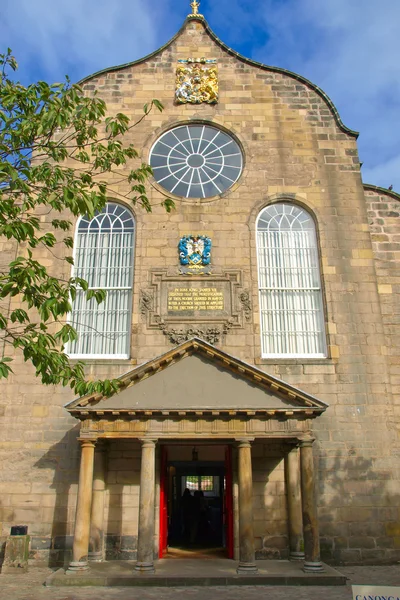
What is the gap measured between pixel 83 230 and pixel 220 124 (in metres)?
5.54

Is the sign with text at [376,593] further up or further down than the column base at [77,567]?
further up

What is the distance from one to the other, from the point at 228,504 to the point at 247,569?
250 centimetres

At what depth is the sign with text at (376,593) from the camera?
494 cm

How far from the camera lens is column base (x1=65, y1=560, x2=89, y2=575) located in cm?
1091

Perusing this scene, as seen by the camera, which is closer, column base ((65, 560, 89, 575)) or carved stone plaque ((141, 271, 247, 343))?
column base ((65, 560, 89, 575))

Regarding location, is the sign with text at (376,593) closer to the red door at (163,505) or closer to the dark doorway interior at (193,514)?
the red door at (163,505)

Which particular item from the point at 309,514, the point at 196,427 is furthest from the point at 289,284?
the point at 309,514

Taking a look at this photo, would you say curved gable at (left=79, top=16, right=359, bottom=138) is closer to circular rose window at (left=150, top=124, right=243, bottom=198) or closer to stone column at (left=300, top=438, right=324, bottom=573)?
circular rose window at (left=150, top=124, right=243, bottom=198)

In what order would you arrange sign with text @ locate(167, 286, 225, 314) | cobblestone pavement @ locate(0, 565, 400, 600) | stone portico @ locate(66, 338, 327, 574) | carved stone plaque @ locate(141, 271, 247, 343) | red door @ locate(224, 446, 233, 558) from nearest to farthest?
cobblestone pavement @ locate(0, 565, 400, 600) < stone portico @ locate(66, 338, 327, 574) < red door @ locate(224, 446, 233, 558) < carved stone plaque @ locate(141, 271, 247, 343) < sign with text @ locate(167, 286, 225, 314)

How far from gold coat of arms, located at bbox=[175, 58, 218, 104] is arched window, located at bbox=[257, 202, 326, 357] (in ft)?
14.5

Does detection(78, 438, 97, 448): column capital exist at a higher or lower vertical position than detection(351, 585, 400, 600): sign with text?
higher

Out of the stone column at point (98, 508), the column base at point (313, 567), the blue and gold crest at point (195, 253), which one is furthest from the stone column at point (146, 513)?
the blue and gold crest at point (195, 253)

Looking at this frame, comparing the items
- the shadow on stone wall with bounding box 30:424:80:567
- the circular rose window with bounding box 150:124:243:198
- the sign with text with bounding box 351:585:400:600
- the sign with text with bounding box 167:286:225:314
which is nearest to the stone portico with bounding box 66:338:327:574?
the shadow on stone wall with bounding box 30:424:80:567

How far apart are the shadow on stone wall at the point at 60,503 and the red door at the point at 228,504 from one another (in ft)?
12.5
